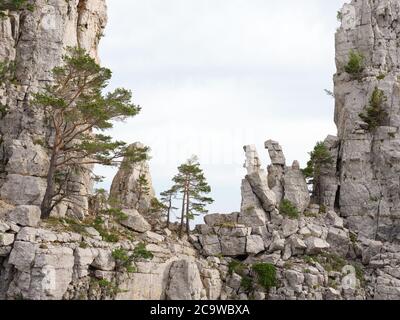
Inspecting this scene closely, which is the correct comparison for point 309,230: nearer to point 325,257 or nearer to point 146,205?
point 325,257

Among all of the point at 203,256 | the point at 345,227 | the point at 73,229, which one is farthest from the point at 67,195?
the point at 345,227

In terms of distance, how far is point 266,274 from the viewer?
43.8 metres

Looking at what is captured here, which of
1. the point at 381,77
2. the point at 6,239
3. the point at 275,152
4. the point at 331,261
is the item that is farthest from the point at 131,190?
the point at 381,77

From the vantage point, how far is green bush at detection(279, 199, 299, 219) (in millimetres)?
49188

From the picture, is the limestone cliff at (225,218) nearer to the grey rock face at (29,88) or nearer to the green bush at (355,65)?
the grey rock face at (29,88)

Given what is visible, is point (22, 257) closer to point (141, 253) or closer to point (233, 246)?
point (141, 253)

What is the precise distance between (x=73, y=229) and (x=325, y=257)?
26.6 metres

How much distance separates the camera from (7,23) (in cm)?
4466

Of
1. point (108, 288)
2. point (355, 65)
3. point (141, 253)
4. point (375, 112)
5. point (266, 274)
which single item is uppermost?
point (355, 65)

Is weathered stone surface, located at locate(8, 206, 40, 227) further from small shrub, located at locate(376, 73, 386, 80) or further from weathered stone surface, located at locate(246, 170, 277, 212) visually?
small shrub, located at locate(376, 73, 386, 80)

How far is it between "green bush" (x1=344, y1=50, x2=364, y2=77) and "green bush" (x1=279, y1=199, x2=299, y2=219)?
21.2 m

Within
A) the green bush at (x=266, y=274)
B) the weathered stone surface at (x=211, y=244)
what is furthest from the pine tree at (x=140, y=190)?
the green bush at (x=266, y=274)

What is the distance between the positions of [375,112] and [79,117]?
35.9 m

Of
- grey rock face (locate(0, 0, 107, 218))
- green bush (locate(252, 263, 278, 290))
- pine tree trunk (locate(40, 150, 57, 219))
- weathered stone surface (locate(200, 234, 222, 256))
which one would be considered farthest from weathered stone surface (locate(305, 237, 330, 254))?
pine tree trunk (locate(40, 150, 57, 219))
